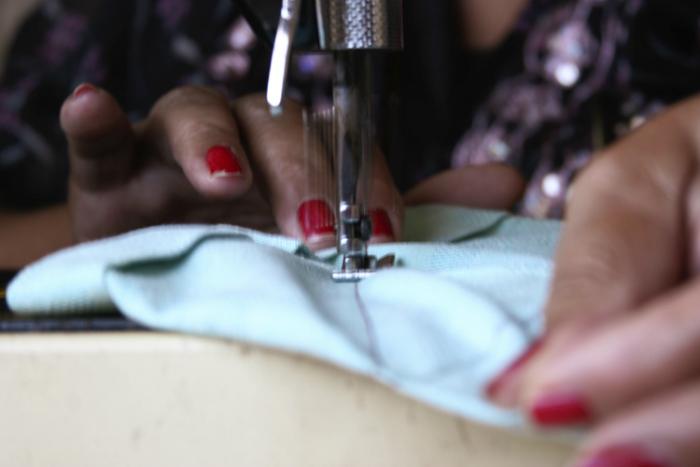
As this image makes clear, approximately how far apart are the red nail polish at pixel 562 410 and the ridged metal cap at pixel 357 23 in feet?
0.78

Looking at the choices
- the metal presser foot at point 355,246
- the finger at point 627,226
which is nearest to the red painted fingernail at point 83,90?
the metal presser foot at point 355,246

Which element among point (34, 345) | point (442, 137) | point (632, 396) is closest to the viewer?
point (632, 396)

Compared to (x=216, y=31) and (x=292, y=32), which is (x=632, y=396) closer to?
(x=292, y=32)

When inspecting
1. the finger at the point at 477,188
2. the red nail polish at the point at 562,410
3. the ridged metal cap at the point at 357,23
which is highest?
the ridged metal cap at the point at 357,23

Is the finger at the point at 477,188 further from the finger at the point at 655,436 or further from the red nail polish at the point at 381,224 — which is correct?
the finger at the point at 655,436

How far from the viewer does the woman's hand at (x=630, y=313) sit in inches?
10.6

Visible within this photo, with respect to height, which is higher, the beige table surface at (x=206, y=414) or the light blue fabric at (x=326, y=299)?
the light blue fabric at (x=326, y=299)

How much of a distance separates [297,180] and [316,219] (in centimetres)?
5

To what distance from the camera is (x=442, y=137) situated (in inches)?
39.0

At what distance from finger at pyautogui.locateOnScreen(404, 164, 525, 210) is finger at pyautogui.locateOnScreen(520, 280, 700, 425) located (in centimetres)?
44

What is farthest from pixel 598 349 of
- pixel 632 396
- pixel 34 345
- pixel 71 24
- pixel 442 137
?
pixel 71 24

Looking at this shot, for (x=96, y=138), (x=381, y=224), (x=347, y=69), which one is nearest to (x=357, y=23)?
(x=347, y=69)

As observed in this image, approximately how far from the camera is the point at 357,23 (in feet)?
1.52

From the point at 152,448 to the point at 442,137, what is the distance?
667 mm
